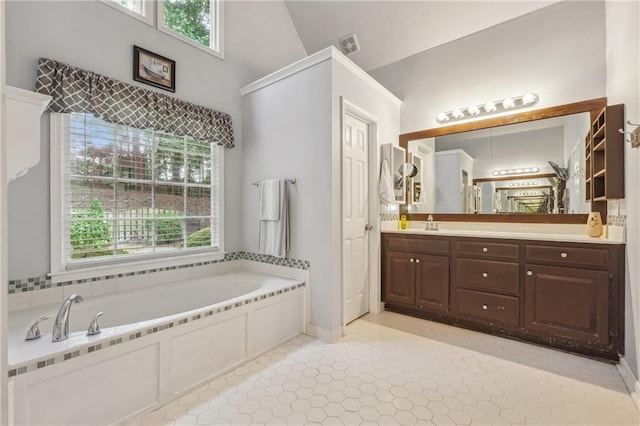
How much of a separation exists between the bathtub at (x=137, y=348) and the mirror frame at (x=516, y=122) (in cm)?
196

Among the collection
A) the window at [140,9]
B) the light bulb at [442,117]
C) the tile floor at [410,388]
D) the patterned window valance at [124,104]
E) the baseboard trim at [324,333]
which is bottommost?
the tile floor at [410,388]

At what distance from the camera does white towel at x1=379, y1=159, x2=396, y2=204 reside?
3.14 metres

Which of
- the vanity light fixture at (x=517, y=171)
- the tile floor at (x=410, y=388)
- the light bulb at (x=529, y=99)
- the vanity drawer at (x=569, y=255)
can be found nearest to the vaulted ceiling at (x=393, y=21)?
the light bulb at (x=529, y=99)

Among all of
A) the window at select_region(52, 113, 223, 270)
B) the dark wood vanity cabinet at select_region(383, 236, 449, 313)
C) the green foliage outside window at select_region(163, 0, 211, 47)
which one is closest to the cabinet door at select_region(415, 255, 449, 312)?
the dark wood vanity cabinet at select_region(383, 236, 449, 313)

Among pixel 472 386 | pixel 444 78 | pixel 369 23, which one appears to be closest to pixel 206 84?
pixel 369 23

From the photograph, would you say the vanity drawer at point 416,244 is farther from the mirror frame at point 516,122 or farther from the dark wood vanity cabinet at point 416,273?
the mirror frame at point 516,122

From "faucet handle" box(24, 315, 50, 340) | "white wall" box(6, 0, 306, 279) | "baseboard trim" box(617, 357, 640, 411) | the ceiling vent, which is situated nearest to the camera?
"faucet handle" box(24, 315, 50, 340)

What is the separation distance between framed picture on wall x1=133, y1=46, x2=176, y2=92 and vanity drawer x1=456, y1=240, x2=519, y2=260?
10.2 ft

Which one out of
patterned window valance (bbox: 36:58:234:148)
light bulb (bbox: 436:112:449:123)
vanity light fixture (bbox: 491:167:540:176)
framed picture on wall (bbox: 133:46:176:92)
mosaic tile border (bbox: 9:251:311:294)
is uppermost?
framed picture on wall (bbox: 133:46:176:92)

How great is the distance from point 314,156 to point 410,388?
1.95 m

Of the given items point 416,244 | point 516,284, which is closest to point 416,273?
point 416,244

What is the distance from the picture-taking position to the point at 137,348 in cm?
161

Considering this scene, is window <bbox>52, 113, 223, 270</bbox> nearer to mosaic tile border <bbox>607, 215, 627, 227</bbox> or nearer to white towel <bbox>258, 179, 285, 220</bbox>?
white towel <bbox>258, 179, 285, 220</bbox>

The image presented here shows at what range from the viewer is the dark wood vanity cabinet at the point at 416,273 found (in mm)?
2830
